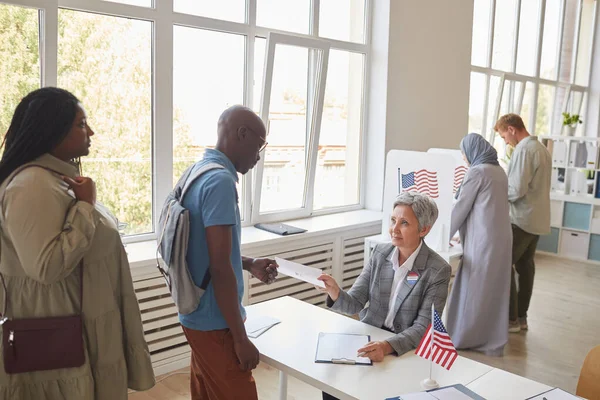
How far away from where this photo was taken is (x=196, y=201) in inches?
73.3

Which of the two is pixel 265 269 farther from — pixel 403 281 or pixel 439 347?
pixel 439 347

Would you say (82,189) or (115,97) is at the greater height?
(115,97)

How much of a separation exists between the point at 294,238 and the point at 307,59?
1.62 meters

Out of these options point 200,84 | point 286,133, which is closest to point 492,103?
point 286,133

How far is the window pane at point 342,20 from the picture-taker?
16.9ft

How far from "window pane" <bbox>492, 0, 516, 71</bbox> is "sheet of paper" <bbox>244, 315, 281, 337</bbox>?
6102 millimetres

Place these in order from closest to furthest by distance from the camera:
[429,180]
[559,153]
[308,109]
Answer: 1. [429,180]
2. [308,109]
3. [559,153]

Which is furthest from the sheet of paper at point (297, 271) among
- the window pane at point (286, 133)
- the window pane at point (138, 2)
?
the window pane at point (286, 133)

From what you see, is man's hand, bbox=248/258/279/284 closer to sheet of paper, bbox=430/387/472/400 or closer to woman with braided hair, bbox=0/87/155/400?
woman with braided hair, bbox=0/87/155/400

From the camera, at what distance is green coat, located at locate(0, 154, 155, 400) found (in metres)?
1.61

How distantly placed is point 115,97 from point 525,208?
3.43 meters

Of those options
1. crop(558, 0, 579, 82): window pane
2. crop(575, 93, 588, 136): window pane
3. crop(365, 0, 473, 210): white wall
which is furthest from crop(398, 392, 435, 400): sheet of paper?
crop(575, 93, 588, 136): window pane

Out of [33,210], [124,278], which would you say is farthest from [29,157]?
[124,278]

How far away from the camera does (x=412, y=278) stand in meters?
2.42
